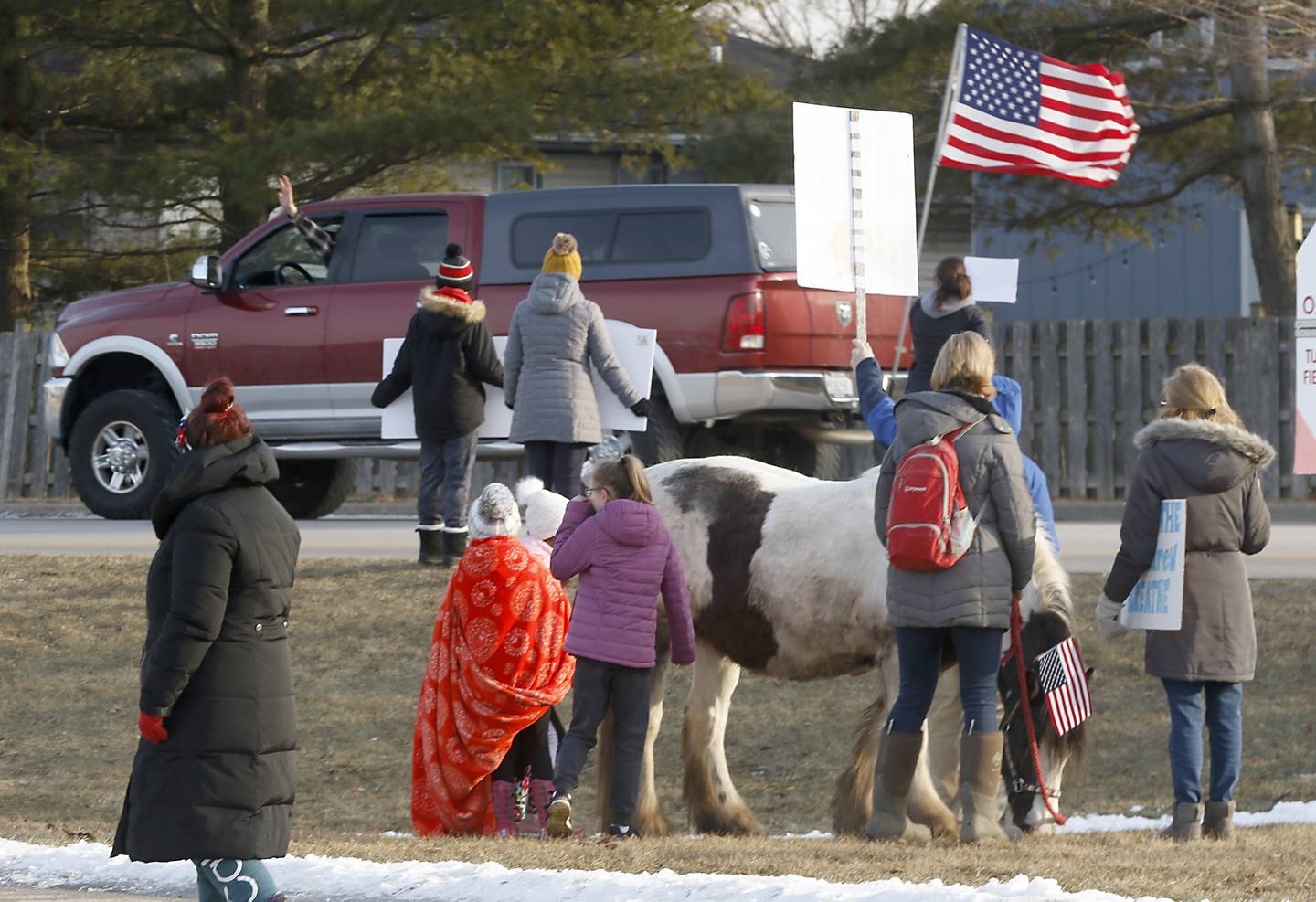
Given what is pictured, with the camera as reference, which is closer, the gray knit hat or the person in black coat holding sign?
the gray knit hat

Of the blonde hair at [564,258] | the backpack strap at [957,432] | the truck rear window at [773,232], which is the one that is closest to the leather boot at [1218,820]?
the backpack strap at [957,432]

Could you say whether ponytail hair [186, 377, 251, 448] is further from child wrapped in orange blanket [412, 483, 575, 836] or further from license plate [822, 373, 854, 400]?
license plate [822, 373, 854, 400]

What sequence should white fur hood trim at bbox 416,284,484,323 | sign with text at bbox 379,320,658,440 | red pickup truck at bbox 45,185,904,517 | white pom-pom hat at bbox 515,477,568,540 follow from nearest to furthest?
white pom-pom hat at bbox 515,477,568,540 < sign with text at bbox 379,320,658,440 < white fur hood trim at bbox 416,284,484,323 < red pickup truck at bbox 45,185,904,517

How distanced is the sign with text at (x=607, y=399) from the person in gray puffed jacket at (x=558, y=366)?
14 centimetres

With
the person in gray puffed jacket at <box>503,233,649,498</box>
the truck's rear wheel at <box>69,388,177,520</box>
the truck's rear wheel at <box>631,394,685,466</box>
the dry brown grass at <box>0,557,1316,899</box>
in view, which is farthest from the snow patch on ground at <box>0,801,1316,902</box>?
the truck's rear wheel at <box>69,388,177,520</box>

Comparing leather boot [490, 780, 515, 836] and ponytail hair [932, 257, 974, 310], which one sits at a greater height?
ponytail hair [932, 257, 974, 310]

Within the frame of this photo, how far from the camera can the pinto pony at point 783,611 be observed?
7.54 m

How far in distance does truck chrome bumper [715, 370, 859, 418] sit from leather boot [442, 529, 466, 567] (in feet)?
7.25

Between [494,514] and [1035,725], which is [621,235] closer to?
[494,514]

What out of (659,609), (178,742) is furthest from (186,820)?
(659,609)

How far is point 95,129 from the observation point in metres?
22.8

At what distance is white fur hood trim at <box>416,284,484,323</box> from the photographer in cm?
1139

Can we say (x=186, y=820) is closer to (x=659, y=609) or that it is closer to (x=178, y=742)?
(x=178, y=742)

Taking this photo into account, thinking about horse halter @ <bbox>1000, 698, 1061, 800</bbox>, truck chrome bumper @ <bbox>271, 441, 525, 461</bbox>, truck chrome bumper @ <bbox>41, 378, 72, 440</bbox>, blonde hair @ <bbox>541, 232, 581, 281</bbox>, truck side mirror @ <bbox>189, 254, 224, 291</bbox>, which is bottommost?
horse halter @ <bbox>1000, 698, 1061, 800</bbox>
